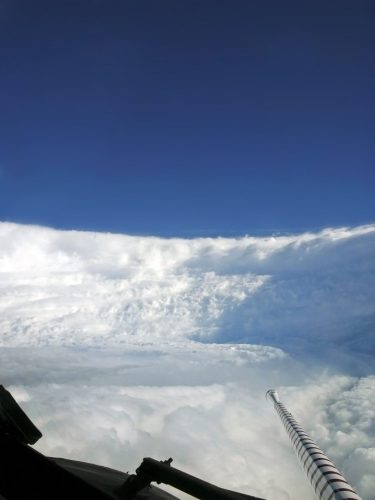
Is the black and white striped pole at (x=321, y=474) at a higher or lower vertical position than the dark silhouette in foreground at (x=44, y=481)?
higher

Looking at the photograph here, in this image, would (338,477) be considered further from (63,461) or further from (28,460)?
(28,460)

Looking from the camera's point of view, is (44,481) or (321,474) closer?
(44,481)

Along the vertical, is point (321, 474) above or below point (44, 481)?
above

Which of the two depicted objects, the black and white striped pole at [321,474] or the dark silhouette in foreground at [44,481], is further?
the black and white striped pole at [321,474]

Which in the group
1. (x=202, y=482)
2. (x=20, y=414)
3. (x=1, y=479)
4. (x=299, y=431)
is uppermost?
(x=299, y=431)

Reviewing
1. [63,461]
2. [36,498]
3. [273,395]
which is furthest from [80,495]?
[273,395]

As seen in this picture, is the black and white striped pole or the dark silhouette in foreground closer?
the dark silhouette in foreground

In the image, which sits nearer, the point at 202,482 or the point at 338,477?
the point at 202,482

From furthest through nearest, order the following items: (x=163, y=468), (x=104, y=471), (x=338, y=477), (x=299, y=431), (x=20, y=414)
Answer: (x=299, y=431) < (x=338, y=477) < (x=104, y=471) < (x=20, y=414) < (x=163, y=468)

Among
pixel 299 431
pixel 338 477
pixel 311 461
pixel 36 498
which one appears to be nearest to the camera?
pixel 36 498

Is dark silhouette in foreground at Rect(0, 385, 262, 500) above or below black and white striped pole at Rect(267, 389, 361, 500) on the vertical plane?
below

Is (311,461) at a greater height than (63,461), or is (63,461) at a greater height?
(311,461)
